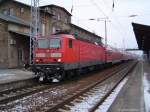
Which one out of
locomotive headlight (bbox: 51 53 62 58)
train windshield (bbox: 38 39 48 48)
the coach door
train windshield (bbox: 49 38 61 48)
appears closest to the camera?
locomotive headlight (bbox: 51 53 62 58)

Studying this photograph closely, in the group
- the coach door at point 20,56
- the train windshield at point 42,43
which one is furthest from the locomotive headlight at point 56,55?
the coach door at point 20,56

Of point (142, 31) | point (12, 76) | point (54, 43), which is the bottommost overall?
point (12, 76)

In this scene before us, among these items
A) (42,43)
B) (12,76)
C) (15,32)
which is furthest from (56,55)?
(15,32)

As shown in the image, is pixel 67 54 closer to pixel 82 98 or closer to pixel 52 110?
pixel 82 98

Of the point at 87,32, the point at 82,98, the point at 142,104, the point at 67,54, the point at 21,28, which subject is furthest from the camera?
the point at 87,32

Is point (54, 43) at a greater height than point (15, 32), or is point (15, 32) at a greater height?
point (15, 32)

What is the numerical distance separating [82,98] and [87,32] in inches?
2523

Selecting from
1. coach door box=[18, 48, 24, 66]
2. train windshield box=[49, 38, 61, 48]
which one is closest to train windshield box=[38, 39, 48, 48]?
train windshield box=[49, 38, 61, 48]

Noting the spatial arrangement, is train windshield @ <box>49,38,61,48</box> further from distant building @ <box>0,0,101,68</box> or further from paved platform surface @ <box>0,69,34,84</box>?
distant building @ <box>0,0,101,68</box>

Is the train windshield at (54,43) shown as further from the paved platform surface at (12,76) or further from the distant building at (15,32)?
the distant building at (15,32)

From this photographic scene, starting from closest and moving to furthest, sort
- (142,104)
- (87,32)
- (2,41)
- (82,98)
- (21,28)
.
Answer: (142,104) < (82,98) < (2,41) < (21,28) < (87,32)

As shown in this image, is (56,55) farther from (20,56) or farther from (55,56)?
(20,56)

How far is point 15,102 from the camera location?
1277 centimetres

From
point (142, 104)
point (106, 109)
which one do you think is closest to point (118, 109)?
point (106, 109)
